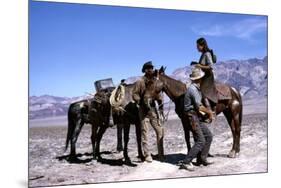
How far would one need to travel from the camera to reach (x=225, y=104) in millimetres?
4453

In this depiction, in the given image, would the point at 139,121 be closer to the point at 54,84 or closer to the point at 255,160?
the point at 54,84

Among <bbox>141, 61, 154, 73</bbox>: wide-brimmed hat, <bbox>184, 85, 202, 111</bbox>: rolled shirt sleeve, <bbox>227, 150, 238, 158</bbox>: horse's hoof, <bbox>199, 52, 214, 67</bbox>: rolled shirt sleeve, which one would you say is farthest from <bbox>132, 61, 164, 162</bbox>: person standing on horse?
<bbox>227, 150, 238, 158</bbox>: horse's hoof

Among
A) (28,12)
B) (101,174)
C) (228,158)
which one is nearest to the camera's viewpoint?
(28,12)

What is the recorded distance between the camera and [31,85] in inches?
150

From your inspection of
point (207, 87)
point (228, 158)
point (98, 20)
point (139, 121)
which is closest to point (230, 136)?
point (228, 158)

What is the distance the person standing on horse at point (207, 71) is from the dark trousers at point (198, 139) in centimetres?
18

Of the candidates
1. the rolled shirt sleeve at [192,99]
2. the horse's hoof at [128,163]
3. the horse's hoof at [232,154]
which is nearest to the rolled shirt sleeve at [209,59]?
the rolled shirt sleeve at [192,99]

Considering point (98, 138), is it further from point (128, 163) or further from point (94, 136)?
point (128, 163)

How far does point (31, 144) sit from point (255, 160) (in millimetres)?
2035

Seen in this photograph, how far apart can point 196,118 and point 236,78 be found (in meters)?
0.57

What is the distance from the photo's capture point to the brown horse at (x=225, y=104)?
4223 mm

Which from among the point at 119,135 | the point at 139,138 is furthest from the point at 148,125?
the point at 119,135

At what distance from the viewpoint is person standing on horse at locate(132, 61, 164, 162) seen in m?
4.14

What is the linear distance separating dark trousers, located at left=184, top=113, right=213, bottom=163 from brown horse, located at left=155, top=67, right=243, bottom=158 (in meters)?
0.06
